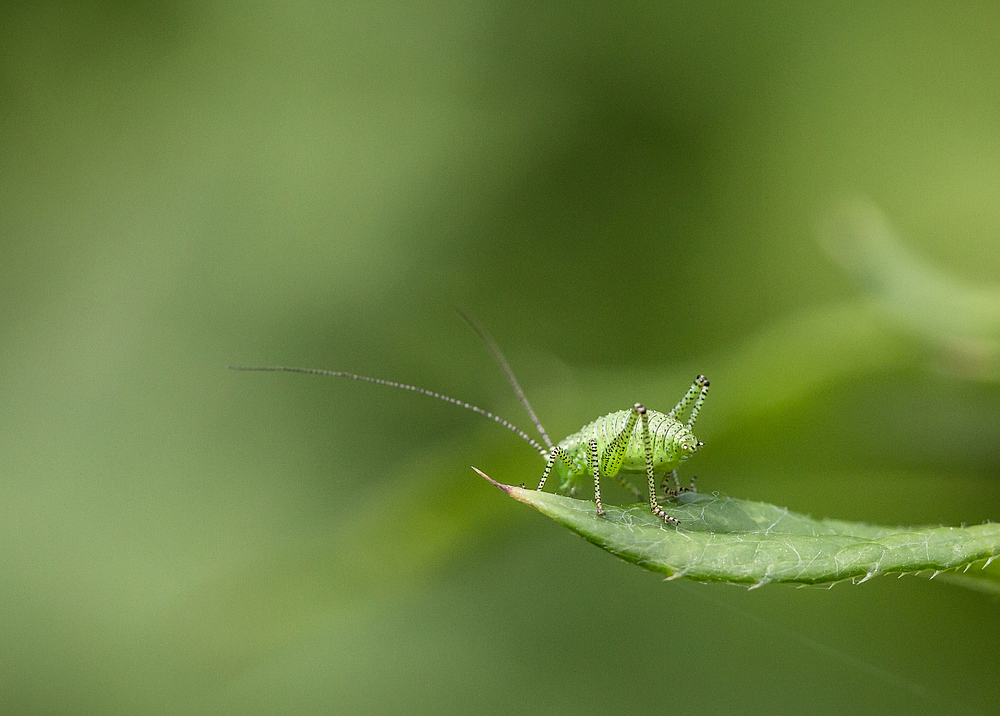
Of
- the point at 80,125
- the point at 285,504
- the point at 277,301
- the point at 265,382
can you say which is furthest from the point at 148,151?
the point at 285,504

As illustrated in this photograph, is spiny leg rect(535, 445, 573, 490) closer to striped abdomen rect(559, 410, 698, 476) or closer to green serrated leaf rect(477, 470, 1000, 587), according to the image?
striped abdomen rect(559, 410, 698, 476)

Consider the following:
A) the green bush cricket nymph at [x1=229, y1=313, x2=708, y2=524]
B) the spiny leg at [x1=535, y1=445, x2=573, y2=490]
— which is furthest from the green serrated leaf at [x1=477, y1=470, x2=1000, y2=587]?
the spiny leg at [x1=535, y1=445, x2=573, y2=490]

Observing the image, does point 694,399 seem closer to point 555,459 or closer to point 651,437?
point 651,437

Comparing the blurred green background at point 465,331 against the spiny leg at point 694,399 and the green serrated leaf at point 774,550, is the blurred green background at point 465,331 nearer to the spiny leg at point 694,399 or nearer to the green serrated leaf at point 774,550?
the spiny leg at point 694,399

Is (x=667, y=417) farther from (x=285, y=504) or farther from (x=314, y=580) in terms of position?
(x=285, y=504)

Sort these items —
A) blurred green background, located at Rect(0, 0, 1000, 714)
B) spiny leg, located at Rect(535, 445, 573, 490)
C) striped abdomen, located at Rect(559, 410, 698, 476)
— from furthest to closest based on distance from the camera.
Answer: blurred green background, located at Rect(0, 0, 1000, 714), spiny leg, located at Rect(535, 445, 573, 490), striped abdomen, located at Rect(559, 410, 698, 476)

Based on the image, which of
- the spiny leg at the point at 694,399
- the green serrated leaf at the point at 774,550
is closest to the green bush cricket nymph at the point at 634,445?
the spiny leg at the point at 694,399
